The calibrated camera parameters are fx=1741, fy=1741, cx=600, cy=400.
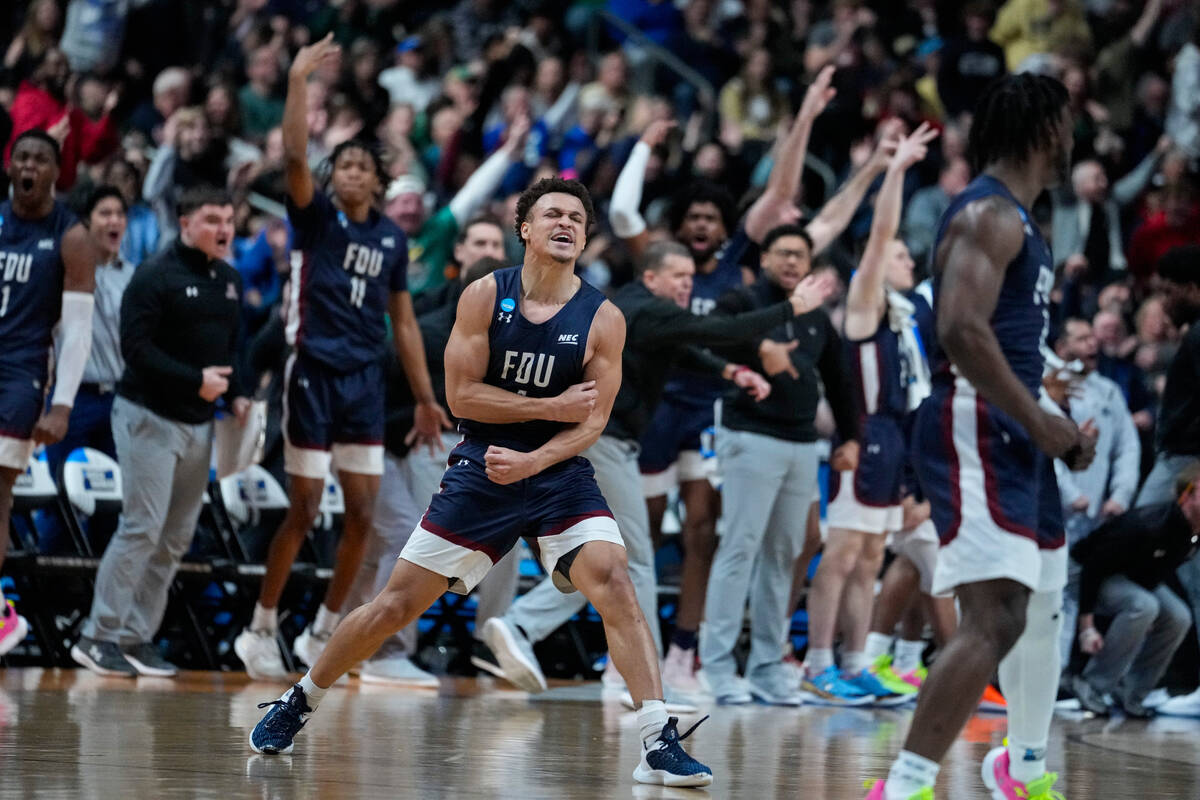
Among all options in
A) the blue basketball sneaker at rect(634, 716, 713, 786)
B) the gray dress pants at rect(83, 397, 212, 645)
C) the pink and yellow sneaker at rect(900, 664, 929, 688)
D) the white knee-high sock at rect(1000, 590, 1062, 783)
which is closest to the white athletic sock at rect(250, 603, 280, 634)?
the gray dress pants at rect(83, 397, 212, 645)

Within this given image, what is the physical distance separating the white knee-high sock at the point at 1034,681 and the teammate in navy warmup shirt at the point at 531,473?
1079 mm

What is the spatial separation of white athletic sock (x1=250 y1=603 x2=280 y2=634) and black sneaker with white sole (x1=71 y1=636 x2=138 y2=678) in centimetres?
66

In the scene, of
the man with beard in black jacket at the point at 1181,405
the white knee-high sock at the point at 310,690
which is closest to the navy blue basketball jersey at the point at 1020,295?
the white knee-high sock at the point at 310,690

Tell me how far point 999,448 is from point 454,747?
2648 millimetres

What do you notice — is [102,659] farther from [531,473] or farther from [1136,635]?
[1136,635]

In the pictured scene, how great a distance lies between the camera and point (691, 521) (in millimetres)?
9820

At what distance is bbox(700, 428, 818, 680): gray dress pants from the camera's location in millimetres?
9164

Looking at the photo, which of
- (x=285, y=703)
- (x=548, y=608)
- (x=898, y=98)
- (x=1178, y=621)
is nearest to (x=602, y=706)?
(x=548, y=608)

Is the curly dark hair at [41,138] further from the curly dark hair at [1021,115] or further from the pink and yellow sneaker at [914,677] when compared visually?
the pink and yellow sneaker at [914,677]

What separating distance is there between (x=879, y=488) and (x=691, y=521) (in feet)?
3.50

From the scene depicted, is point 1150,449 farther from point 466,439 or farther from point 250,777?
point 250,777

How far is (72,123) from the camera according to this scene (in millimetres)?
13172

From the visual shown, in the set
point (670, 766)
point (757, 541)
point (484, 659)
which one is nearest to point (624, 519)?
point (757, 541)

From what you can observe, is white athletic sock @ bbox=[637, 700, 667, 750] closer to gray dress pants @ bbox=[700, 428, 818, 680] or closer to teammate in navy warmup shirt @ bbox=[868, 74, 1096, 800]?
teammate in navy warmup shirt @ bbox=[868, 74, 1096, 800]
